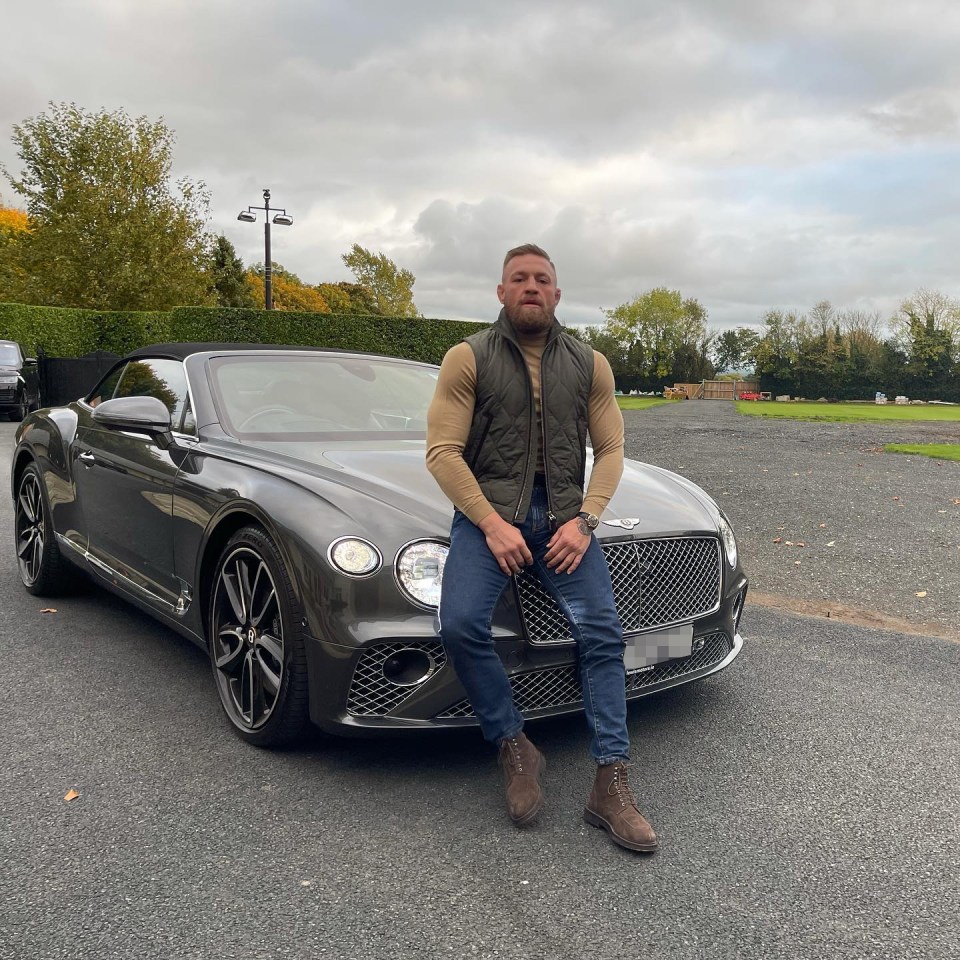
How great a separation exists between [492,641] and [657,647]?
2.39ft

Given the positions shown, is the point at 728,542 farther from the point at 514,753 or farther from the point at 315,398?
the point at 315,398

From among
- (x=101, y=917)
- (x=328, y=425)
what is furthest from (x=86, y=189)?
(x=101, y=917)

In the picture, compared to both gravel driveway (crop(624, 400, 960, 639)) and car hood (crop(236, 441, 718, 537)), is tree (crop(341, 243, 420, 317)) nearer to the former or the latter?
gravel driveway (crop(624, 400, 960, 639))

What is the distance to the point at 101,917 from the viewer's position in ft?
7.45

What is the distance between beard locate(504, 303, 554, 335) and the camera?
2977 millimetres

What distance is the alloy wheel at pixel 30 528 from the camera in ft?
17.9

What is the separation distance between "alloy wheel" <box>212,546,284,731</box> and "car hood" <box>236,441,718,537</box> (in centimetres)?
39

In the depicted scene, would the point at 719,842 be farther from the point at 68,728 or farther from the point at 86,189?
the point at 86,189

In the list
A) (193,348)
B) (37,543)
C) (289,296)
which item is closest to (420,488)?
(193,348)

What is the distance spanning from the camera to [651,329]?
96812mm

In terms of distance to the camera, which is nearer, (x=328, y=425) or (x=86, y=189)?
(x=328, y=425)

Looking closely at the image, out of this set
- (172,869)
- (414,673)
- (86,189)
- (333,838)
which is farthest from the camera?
(86,189)

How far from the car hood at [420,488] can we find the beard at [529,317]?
69cm

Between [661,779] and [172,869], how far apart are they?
159cm
